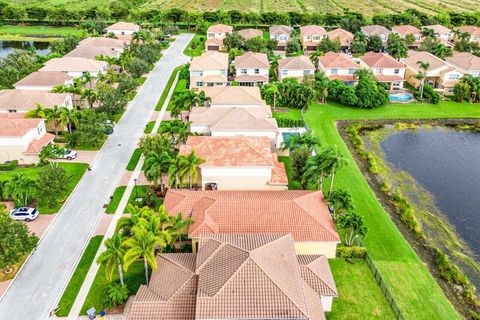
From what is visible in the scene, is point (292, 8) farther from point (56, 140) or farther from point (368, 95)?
point (56, 140)

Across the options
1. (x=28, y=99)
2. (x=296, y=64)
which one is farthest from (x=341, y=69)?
(x=28, y=99)

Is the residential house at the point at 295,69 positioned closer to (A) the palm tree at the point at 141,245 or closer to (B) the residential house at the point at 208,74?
(B) the residential house at the point at 208,74

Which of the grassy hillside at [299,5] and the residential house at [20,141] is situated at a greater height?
the grassy hillside at [299,5]

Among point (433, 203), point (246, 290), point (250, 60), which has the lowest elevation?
point (433, 203)

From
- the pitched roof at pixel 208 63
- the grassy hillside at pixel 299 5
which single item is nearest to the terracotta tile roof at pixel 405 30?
the grassy hillside at pixel 299 5

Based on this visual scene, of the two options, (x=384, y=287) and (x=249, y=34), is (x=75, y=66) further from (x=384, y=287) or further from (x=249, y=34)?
(x=384, y=287)

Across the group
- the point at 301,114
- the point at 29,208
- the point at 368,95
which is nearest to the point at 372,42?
the point at 368,95
